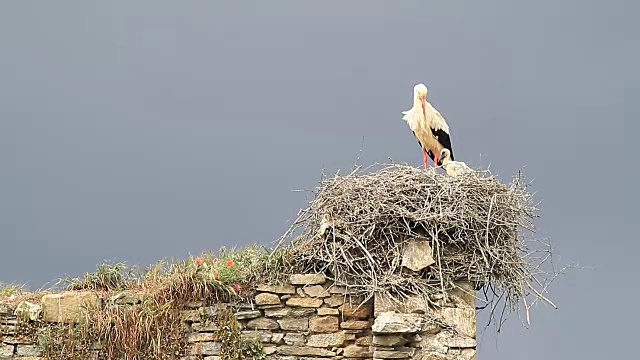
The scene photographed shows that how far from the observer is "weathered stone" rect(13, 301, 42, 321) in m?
8.83

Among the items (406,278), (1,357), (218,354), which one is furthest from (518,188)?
(1,357)

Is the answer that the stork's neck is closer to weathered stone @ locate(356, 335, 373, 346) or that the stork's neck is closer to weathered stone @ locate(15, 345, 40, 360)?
weathered stone @ locate(356, 335, 373, 346)

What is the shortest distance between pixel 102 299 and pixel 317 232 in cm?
219

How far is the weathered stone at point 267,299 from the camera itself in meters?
8.46

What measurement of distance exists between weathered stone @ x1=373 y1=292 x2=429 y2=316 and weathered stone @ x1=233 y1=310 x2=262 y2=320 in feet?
3.72

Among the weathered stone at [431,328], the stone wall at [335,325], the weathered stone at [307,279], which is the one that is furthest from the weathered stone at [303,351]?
the weathered stone at [431,328]

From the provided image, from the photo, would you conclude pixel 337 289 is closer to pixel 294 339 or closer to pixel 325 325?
pixel 325 325

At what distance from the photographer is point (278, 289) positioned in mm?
8484

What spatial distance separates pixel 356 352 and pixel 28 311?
127 inches

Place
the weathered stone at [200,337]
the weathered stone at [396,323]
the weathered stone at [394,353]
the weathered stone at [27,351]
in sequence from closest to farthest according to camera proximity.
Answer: the weathered stone at [396,323] → the weathered stone at [394,353] → the weathered stone at [200,337] → the weathered stone at [27,351]

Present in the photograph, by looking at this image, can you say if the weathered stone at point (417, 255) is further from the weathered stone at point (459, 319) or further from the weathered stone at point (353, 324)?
the weathered stone at point (353, 324)

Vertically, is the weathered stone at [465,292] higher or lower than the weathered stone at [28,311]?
higher

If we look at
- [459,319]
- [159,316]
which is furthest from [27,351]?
[459,319]

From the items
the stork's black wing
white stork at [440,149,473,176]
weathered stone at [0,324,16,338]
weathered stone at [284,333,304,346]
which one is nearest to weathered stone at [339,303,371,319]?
weathered stone at [284,333,304,346]
